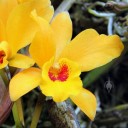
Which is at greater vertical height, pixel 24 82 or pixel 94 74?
pixel 24 82

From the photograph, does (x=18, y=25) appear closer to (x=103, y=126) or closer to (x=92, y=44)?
(x=92, y=44)

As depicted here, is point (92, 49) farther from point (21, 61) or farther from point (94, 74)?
point (94, 74)

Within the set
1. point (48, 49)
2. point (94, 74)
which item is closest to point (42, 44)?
point (48, 49)

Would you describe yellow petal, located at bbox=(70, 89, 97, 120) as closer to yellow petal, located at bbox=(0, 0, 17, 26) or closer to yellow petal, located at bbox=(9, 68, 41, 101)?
yellow petal, located at bbox=(9, 68, 41, 101)

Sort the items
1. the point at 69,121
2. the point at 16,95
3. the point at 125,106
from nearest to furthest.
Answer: the point at 16,95 < the point at 69,121 < the point at 125,106

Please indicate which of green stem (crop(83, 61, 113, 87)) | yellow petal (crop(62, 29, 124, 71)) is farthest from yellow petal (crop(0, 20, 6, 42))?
green stem (crop(83, 61, 113, 87))

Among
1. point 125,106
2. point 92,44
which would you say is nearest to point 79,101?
point 92,44

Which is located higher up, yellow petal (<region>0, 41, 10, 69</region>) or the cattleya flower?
yellow petal (<region>0, 41, 10, 69</region>)
